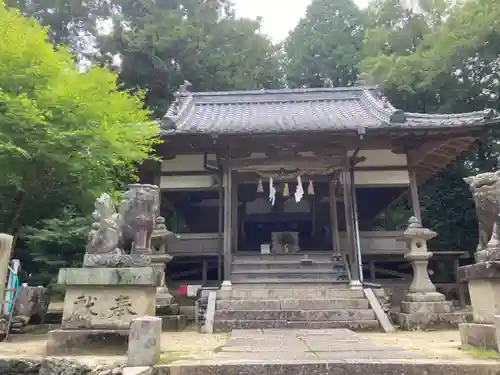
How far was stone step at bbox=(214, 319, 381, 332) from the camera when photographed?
7.63m

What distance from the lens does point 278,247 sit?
1420cm

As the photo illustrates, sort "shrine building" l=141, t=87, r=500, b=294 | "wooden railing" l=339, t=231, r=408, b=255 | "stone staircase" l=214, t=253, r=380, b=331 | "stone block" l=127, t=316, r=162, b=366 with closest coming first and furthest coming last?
1. "stone block" l=127, t=316, r=162, b=366
2. "stone staircase" l=214, t=253, r=380, b=331
3. "shrine building" l=141, t=87, r=500, b=294
4. "wooden railing" l=339, t=231, r=408, b=255

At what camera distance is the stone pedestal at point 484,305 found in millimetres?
4461

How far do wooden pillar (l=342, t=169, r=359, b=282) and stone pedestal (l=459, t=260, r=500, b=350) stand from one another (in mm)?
4565

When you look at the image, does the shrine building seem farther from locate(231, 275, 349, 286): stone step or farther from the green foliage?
the green foliage

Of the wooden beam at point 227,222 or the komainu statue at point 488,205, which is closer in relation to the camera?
the komainu statue at point 488,205

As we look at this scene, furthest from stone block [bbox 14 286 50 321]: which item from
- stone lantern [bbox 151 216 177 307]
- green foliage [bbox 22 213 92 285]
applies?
stone lantern [bbox 151 216 177 307]

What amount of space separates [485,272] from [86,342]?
4617 millimetres

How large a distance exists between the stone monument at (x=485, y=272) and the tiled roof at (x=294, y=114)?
17.5 feet

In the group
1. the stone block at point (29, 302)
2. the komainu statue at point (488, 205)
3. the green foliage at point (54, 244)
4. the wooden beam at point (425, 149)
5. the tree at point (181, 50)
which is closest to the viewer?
the komainu statue at point (488, 205)

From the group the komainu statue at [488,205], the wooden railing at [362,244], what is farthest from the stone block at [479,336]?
the wooden railing at [362,244]

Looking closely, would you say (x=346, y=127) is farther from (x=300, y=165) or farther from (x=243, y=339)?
(x=243, y=339)

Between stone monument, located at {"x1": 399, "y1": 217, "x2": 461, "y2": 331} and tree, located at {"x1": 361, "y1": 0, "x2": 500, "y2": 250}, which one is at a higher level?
tree, located at {"x1": 361, "y1": 0, "x2": 500, "y2": 250}

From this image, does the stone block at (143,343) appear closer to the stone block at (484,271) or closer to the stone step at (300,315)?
the stone block at (484,271)
